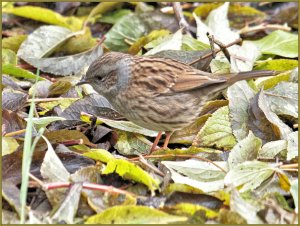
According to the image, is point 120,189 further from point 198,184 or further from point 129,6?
point 129,6

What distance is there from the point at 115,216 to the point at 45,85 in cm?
194

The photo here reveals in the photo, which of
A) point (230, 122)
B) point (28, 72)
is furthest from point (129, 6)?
point (230, 122)

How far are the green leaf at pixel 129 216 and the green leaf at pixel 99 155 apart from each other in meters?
0.63

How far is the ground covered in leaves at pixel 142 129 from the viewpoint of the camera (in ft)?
11.4

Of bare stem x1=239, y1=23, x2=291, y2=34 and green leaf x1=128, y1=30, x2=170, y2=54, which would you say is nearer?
green leaf x1=128, y1=30, x2=170, y2=54

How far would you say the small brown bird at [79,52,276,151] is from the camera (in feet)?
15.1

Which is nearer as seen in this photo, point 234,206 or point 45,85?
point 234,206

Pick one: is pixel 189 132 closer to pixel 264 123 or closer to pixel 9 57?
pixel 264 123

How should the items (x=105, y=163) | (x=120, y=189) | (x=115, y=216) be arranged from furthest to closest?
(x=105, y=163) → (x=120, y=189) → (x=115, y=216)

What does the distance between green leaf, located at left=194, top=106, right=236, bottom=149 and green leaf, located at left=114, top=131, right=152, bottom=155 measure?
0.34m

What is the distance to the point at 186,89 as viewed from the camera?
4719mm

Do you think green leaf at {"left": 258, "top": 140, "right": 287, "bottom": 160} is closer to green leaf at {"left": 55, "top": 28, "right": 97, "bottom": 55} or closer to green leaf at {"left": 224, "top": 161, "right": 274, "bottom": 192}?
green leaf at {"left": 224, "top": 161, "right": 274, "bottom": 192}

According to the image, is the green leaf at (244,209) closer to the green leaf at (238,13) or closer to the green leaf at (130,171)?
the green leaf at (130,171)

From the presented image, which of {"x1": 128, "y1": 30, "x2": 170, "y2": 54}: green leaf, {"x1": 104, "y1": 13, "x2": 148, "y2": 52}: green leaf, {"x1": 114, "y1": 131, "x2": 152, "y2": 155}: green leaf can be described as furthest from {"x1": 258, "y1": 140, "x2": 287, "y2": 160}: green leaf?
{"x1": 104, "y1": 13, "x2": 148, "y2": 52}: green leaf
